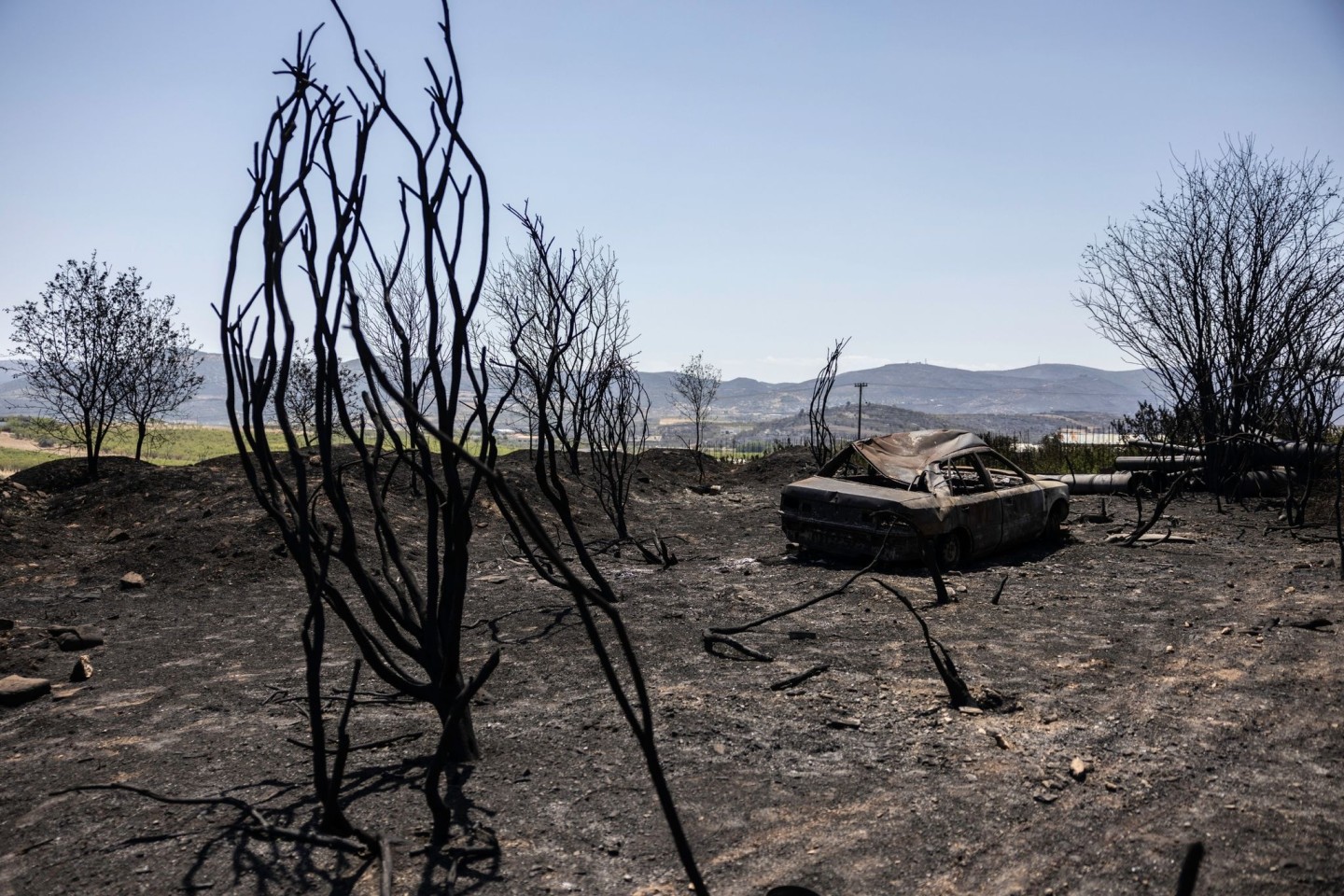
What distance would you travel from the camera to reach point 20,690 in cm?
528

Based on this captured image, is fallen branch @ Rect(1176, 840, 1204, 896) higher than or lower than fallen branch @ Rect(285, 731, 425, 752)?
higher

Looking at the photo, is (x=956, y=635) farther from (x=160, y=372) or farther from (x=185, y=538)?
(x=160, y=372)

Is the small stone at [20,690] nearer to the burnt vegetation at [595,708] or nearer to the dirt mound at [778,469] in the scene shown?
the burnt vegetation at [595,708]

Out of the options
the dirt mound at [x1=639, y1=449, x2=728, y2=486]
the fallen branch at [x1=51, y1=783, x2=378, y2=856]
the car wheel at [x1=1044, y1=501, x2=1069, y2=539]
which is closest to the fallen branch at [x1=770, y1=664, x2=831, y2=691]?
the fallen branch at [x1=51, y1=783, x2=378, y2=856]

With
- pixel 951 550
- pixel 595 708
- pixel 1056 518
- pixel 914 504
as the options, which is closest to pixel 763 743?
pixel 595 708

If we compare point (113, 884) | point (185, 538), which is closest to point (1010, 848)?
point (113, 884)

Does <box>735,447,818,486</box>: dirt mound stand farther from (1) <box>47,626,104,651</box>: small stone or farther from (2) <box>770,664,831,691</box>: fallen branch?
(1) <box>47,626,104,651</box>: small stone

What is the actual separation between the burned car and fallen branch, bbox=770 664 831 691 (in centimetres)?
299

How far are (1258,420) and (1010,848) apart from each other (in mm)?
14380

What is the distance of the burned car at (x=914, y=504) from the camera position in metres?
8.70

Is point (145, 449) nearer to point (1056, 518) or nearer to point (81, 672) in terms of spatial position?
point (81, 672)

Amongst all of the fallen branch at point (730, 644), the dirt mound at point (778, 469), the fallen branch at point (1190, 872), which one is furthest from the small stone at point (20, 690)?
the dirt mound at point (778, 469)

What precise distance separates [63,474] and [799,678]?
16816 mm

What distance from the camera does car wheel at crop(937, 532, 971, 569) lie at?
29.2 ft
